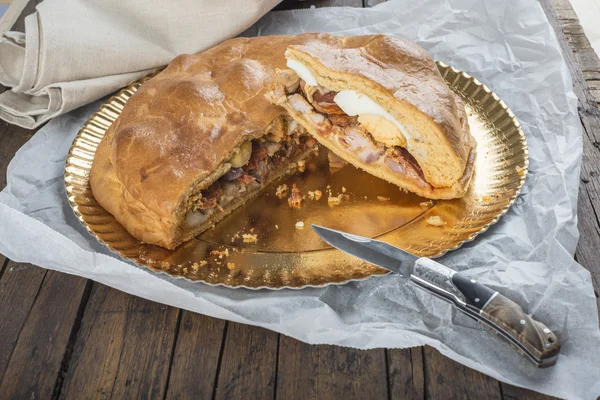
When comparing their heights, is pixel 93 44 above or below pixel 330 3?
above

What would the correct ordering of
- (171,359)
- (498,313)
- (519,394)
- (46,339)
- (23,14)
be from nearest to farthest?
(498,313) → (519,394) → (171,359) → (46,339) → (23,14)

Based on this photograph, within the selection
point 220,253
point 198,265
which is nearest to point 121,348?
point 198,265

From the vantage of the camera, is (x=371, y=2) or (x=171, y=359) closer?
(x=171, y=359)

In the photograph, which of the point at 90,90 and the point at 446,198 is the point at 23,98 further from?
the point at 446,198

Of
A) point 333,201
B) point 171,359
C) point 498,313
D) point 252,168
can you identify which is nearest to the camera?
point 498,313

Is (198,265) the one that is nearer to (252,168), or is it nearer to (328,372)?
(252,168)

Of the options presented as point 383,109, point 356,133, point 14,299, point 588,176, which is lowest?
point 14,299

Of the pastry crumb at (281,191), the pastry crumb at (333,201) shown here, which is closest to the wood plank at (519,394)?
the pastry crumb at (333,201)

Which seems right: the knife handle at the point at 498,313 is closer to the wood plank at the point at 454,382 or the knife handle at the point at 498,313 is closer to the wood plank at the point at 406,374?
the wood plank at the point at 454,382

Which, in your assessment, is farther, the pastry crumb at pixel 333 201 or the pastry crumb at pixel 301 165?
the pastry crumb at pixel 301 165
